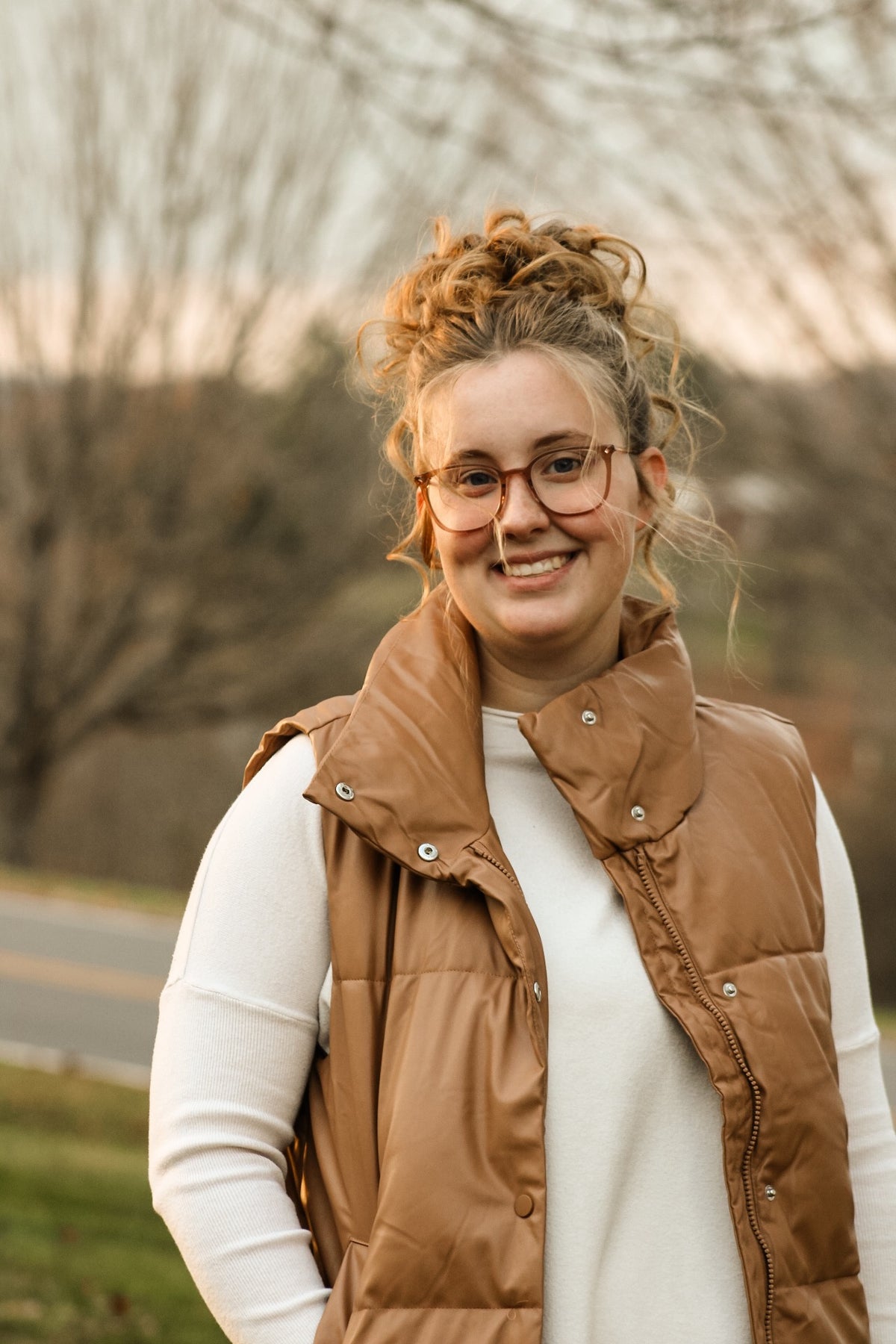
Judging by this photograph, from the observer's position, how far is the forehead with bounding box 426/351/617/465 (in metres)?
1.77

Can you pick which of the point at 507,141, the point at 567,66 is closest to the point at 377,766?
the point at 567,66

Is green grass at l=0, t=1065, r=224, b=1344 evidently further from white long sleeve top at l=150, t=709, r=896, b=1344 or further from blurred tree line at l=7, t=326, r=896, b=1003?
blurred tree line at l=7, t=326, r=896, b=1003

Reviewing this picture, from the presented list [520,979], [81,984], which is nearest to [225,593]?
[81,984]

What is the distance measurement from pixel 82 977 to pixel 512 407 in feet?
29.4

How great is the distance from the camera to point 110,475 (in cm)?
1171

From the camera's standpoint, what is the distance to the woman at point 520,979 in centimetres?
158

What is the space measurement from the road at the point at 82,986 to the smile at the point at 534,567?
5.95m

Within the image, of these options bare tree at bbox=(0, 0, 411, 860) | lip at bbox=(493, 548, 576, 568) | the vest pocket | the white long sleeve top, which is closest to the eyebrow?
lip at bbox=(493, 548, 576, 568)

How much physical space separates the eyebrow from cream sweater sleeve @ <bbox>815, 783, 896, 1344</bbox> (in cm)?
64

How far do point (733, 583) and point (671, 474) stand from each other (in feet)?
0.61

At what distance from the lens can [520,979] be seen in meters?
1.60

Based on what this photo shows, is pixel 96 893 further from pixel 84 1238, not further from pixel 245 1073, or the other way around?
pixel 245 1073

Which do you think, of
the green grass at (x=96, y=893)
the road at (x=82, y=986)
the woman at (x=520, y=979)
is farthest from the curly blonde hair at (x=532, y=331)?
the green grass at (x=96, y=893)

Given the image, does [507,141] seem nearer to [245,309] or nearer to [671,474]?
[671,474]
